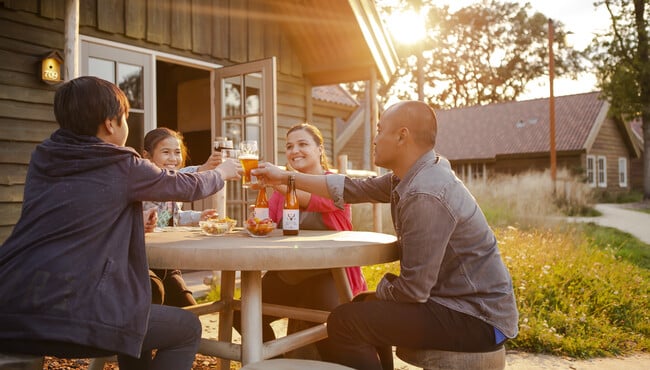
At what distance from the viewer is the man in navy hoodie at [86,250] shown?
1447mm

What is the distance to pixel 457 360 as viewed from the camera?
1.72 metres

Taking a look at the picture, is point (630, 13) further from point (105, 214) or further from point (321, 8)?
point (105, 214)

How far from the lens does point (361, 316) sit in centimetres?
180

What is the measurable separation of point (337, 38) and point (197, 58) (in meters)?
1.85

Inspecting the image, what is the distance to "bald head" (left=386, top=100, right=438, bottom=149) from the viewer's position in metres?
1.95

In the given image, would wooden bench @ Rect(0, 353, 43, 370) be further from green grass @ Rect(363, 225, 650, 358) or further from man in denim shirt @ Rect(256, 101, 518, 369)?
green grass @ Rect(363, 225, 650, 358)

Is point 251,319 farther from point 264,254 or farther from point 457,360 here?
point 457,360

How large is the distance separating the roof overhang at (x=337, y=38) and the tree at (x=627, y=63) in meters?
14.5

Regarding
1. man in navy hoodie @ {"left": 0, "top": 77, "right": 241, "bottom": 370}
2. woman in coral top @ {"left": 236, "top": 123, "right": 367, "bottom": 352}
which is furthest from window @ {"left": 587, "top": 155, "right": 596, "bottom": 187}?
man in navy hoodie @ {"left": 0, "top": 77, "right": 241, "bottom": 370}

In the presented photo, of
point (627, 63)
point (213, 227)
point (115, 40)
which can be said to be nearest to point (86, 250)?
point (213, 227)

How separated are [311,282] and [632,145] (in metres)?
27.5

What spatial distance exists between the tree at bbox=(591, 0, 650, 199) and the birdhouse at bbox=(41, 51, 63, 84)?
720 inches

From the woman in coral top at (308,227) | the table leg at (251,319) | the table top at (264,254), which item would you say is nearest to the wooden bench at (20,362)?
the table top at (264,254)

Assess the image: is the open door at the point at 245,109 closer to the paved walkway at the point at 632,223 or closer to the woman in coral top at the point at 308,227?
the woman in coral top at the point at 308,227
